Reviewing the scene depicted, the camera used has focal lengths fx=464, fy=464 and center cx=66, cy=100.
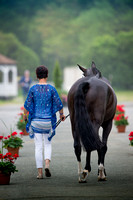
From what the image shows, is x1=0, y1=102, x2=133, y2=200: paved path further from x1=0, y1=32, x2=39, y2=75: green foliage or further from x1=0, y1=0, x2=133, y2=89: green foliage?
x1=0, y1=32, x2=39, y2=75: green foliage

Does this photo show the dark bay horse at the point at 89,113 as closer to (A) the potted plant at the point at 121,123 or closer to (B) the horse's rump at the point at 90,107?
(B) the horse's rump at the point at 90,107

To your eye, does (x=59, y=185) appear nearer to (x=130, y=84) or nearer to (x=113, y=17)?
(x=130, y=84)

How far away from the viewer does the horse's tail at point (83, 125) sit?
6660mm

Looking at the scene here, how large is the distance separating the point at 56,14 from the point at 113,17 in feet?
56.0

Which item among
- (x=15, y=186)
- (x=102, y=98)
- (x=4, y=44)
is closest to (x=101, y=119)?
(x=102, y=98)

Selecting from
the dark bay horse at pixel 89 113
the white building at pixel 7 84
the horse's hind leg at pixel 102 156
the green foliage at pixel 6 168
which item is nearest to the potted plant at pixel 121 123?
the horse's hind leg at pixel 102 156

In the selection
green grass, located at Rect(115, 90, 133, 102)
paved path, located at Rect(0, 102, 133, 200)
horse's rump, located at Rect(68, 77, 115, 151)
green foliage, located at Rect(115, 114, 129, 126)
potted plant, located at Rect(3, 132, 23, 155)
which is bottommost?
paved path, located at Rect(0, 102, 133, 200)

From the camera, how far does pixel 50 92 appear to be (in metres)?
7.27

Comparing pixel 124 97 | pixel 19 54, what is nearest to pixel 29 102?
pixel 124 97

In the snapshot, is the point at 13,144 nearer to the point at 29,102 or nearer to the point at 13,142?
the point at 13,142

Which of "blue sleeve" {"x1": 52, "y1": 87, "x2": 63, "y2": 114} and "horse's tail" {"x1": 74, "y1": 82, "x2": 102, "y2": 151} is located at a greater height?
"blue sleeve" {"x1": 52, "y1": 87, "x2": 63, "y2": 114}

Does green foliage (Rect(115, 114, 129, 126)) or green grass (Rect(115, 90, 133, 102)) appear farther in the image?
green grass (Rect(115, 90, 133, 102))

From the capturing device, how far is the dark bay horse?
6.68 metres

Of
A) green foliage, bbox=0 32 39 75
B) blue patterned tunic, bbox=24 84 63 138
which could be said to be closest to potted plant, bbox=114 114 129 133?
blue patterned tunic, bbox=24 84 63 138
